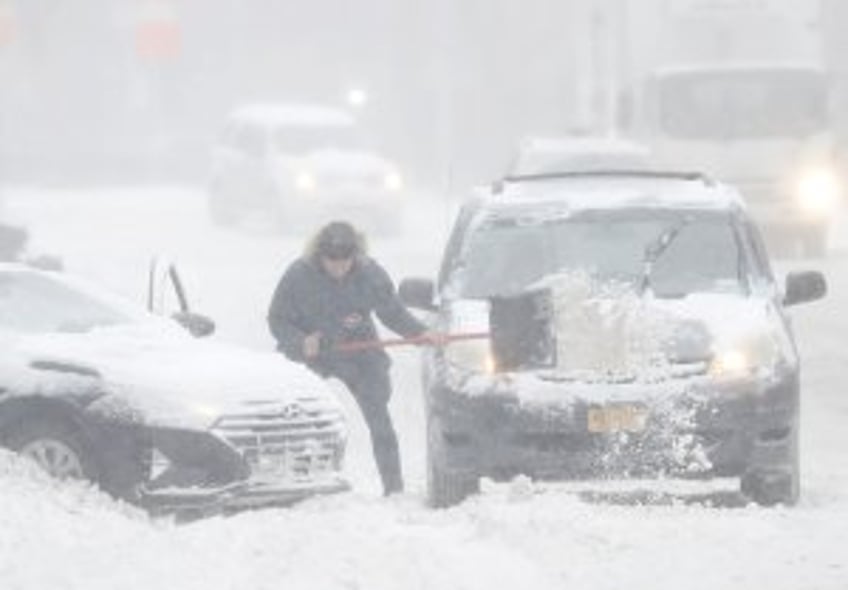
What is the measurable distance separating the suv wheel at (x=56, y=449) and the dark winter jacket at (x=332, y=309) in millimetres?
1725

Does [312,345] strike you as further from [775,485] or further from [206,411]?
[775,485]

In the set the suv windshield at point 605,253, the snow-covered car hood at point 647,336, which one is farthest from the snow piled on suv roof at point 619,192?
the snow-covered car hood at point 647,336

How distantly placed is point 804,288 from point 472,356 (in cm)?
193

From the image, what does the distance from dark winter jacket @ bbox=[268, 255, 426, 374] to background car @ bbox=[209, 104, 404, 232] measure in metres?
25.1

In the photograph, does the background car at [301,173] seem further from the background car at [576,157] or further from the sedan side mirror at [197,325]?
the sedan side mirror at [197,325]

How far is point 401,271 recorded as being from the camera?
3130 centimetres

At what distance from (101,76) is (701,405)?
75728 millimetres

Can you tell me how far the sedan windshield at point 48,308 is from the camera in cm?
1290

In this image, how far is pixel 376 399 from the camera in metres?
13.0

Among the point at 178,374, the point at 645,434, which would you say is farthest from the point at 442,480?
the point at 178,374

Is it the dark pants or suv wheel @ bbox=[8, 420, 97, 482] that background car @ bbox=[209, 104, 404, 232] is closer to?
the dark pants

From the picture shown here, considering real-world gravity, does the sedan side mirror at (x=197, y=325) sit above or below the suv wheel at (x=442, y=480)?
above

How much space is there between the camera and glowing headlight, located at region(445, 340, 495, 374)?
1184 cm

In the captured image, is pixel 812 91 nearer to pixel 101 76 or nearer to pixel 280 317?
pixel 280 317
